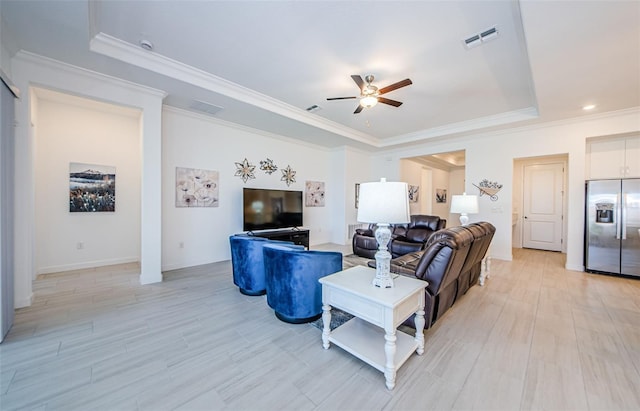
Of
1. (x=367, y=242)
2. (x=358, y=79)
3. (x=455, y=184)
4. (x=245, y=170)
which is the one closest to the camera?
(x=358, y=79)

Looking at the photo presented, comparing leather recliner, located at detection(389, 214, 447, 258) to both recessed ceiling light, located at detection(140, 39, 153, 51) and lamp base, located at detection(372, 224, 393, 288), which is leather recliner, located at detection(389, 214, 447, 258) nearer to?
lamp base, located at detection(372, 224, 393, 288)

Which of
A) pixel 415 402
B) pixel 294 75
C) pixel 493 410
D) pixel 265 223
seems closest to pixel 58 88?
pixel 294 75

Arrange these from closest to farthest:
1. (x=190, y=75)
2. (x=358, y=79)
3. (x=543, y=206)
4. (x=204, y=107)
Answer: (x=358, y=79) < (x=190, y=75) < (x=204, y=107) < (x=543, y=206)

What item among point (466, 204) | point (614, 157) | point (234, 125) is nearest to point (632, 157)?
point (614, 157)

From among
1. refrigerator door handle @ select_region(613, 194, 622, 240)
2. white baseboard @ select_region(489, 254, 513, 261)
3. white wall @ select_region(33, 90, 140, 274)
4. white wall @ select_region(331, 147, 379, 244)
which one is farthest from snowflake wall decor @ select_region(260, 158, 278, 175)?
refrigerator door handle @ select_region(613, 194, 622, 240)

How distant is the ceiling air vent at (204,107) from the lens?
406 cm

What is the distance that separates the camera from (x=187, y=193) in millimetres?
4559

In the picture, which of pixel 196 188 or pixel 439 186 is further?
pixel 439 186

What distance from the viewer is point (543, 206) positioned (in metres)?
6.51

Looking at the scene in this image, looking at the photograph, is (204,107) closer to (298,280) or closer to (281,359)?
(298,280)

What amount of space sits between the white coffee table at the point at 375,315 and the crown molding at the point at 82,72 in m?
3.70

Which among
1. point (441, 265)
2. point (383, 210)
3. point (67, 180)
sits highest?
point (67, 180)

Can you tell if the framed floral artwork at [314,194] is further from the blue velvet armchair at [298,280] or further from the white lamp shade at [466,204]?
the blue velvet armchair at [298,280]

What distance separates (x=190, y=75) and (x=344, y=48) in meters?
2.12
